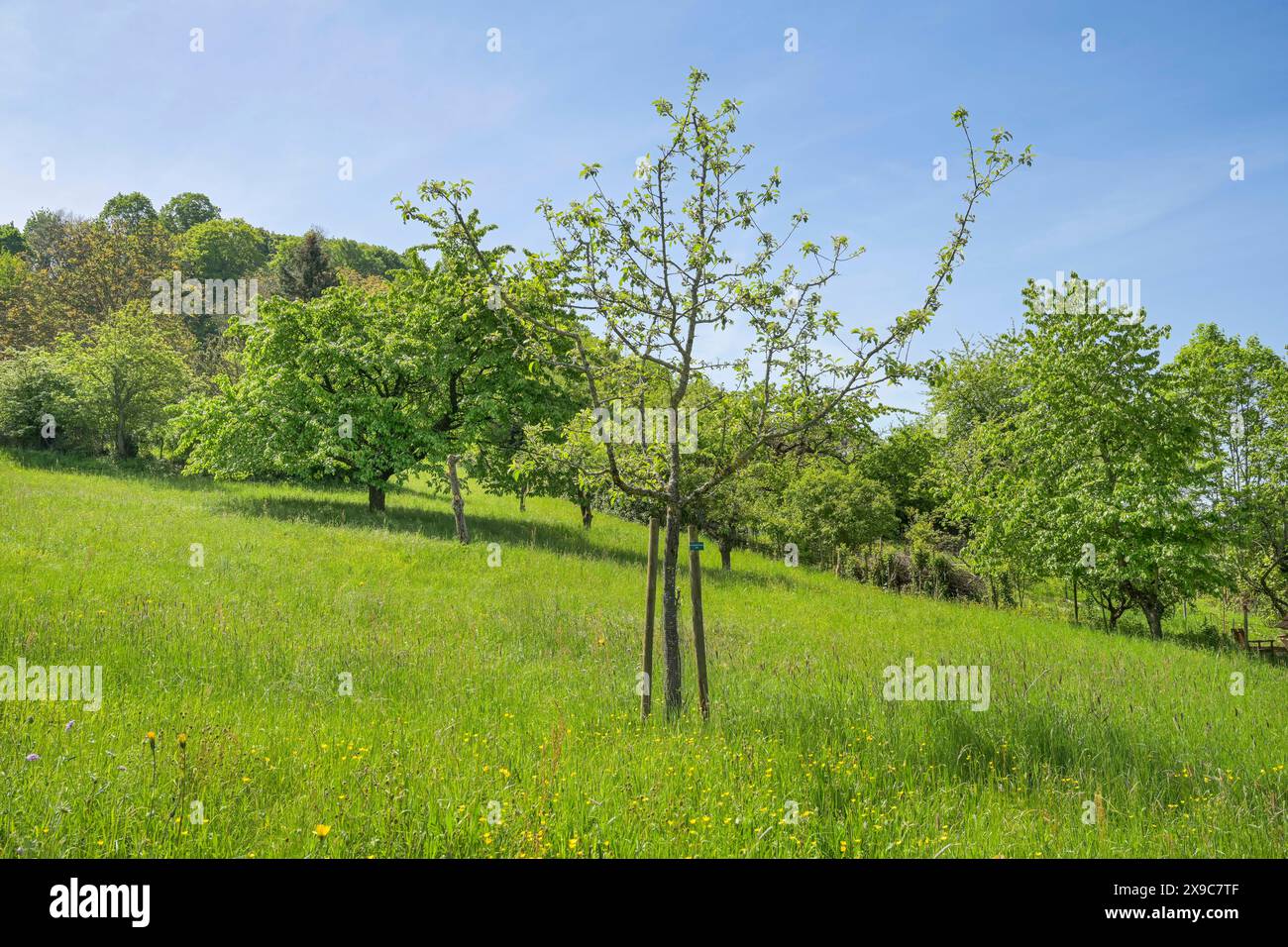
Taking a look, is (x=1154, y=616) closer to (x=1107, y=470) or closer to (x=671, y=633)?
(x=1107, y=470)

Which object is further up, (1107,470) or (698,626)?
(1107,470)

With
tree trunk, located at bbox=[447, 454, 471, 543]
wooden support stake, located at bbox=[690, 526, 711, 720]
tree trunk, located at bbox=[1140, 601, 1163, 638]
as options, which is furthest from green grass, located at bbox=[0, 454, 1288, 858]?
tree trunk, located at bbox=[1140, 601, 1163, 638]

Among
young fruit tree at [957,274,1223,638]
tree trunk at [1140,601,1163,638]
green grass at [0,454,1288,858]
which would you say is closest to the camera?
green grass at [0,454,1288,858]

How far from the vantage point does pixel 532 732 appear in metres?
6.03

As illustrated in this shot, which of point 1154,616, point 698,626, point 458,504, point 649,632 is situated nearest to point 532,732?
point 649,632

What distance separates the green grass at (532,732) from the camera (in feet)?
13.9

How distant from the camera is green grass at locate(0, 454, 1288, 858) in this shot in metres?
4.24

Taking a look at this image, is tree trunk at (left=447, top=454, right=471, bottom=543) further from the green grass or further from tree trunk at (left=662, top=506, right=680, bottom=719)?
tree trunk at (left=662, top=506, right=680, bottom=719)

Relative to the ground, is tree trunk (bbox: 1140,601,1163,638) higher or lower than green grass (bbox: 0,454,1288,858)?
lower

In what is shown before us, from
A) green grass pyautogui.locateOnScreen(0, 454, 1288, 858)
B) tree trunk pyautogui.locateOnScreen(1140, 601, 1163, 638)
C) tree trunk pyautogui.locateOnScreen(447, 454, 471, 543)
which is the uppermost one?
tree trunk pyautogui.locateOnScreen(447, 454, 471, 543)

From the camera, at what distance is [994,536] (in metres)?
20.7

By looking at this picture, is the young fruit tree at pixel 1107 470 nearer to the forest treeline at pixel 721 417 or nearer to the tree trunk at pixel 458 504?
the forest treeline at pixel 721 417

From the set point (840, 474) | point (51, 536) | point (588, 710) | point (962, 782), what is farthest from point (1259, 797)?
point (840, 474)
